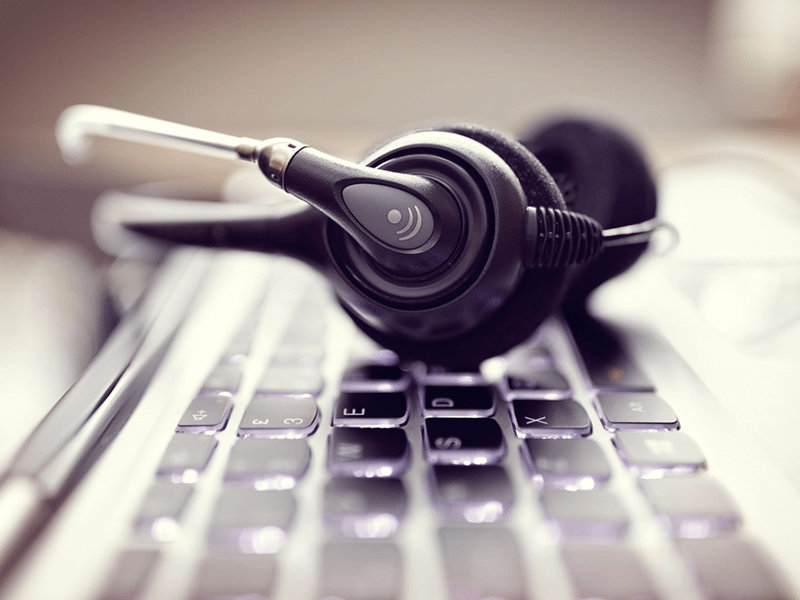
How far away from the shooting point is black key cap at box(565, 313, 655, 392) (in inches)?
11.2

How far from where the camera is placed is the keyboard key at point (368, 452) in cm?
23

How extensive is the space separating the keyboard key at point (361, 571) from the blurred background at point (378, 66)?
52cm

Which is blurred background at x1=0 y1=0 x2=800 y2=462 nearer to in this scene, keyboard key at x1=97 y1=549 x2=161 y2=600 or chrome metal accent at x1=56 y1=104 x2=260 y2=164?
chrome metal accent at x1=56 y1=104 x2=260 y2=164

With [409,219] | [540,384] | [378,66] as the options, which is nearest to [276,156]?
[409,219]

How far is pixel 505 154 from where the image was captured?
0.26 meters

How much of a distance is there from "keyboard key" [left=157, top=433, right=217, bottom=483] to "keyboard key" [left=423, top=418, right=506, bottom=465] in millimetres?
93

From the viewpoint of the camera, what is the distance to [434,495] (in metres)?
0.21

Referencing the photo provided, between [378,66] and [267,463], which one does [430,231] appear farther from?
[378,66]

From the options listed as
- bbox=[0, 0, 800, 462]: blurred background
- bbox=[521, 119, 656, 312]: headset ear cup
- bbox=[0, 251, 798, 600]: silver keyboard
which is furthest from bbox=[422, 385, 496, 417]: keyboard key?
bbox=[0, 0, 800, 462]: blurred background

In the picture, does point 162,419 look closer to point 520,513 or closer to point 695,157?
point 520,513

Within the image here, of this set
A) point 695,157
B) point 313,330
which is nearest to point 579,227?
point 313,330

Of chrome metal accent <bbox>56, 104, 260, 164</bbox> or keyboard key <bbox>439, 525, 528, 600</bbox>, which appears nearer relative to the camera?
keyboard key <bbox>439, 525, 528, 600</bbox>

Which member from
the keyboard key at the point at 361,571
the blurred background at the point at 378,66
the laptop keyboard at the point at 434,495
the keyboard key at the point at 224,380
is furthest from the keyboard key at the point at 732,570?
the blurred background at the point at 378,66

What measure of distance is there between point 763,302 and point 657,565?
27 centimetres
